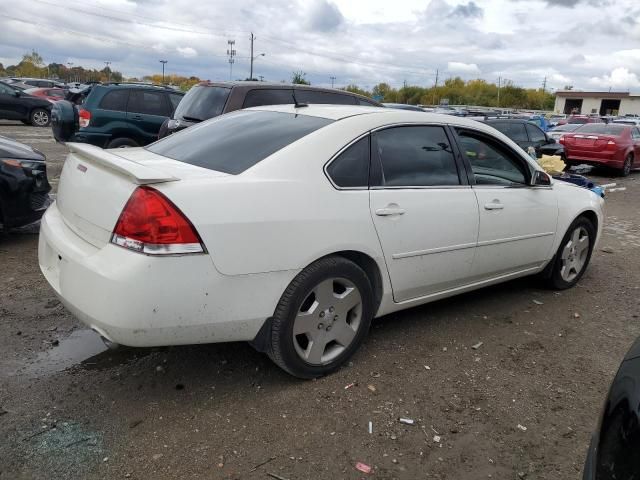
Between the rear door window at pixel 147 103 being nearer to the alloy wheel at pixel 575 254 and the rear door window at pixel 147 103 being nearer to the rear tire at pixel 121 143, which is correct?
the rear tire at pixel 121 143

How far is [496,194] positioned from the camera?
406 centimetres

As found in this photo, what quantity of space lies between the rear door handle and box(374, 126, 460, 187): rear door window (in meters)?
0.15

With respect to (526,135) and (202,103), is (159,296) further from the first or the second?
(526,135)

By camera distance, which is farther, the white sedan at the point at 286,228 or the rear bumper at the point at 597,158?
the rear bumper at the point at 597,158

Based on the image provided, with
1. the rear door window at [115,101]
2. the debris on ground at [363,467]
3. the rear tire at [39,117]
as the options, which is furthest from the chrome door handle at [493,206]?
the rear tire at [39,117]

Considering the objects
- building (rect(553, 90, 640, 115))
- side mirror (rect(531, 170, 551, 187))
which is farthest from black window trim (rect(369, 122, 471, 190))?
building (rect(553, 90, 640, 115))

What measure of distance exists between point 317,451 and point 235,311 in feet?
2.58

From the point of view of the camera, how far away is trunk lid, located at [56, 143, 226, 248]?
2.68 metres

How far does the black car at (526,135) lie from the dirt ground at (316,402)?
9367 mm

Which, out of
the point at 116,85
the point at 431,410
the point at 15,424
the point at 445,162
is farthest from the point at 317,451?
the point at 116,85

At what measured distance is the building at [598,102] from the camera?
250 feet

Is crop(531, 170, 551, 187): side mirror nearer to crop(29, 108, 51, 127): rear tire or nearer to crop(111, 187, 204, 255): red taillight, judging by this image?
crop(111, 187, 204, 255): red taillight

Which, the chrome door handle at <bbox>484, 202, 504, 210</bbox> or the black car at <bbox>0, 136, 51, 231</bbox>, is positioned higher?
the chrome door handle at <bbox>484, 202, 504, 210</bbox>

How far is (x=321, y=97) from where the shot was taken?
8172 mm
